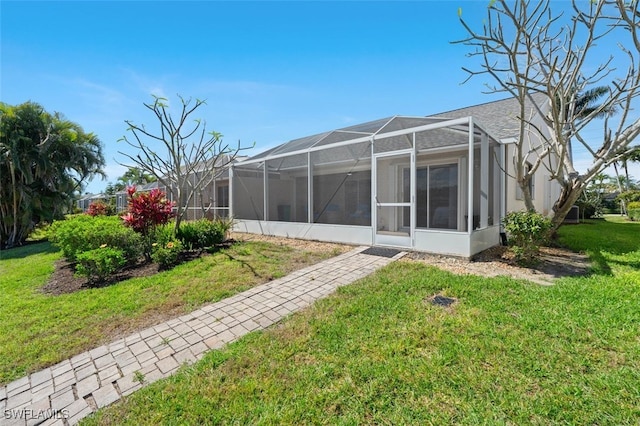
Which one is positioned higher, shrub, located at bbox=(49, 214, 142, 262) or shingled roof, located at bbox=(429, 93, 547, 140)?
shingled roof, located at bbox=(429, 93, 547, 140)

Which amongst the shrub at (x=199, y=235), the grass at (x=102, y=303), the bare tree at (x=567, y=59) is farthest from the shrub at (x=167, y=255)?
the bare tree at (x=567, y=59)

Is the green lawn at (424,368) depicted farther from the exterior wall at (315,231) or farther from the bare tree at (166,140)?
the bare tree at (166,140)

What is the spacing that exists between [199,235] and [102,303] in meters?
3.51

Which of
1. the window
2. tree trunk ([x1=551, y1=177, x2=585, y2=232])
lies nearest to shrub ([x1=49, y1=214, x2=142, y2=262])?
the window

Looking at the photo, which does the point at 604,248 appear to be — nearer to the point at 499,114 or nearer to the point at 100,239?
the point at 499,114

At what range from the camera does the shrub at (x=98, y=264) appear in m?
5.38

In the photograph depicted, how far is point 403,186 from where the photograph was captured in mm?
7387

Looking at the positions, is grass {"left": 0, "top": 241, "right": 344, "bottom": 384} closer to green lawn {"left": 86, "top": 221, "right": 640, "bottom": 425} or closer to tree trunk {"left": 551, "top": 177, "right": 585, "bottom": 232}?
green lawn {"left": 86, "top": 221, "right": 640, "bottom": 425}

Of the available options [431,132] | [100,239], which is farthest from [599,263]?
[100,239]

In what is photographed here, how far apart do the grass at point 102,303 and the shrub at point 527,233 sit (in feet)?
14.0

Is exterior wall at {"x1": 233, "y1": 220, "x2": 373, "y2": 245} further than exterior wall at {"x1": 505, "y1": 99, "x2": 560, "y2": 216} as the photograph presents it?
No

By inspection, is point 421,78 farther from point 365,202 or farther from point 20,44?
point 20,44

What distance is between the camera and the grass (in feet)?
10.8

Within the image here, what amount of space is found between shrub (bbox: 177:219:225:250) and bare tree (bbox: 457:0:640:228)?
24.6 ft
